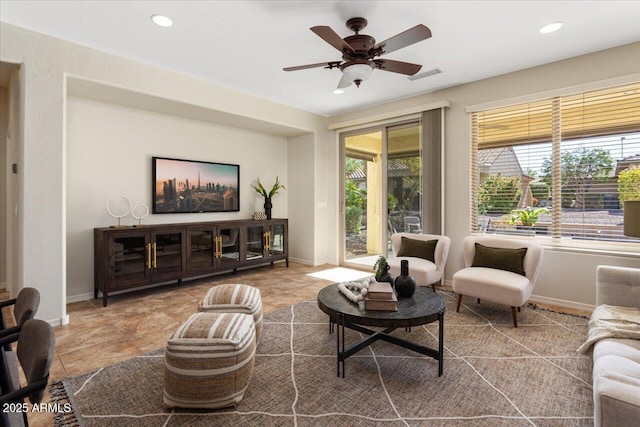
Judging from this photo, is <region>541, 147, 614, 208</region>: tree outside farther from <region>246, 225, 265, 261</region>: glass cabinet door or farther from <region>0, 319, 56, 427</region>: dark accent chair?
<region>0, 319, 56, 427</region>: dark accent chair

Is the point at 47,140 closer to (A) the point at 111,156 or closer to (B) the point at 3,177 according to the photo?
(A) the point at 111,156

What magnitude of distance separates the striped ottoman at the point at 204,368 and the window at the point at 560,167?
3622 mm

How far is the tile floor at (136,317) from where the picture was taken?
7.94 feet

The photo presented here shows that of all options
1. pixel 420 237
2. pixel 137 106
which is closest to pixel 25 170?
pixel 137 106

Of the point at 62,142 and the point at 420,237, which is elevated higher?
the point at 62,142

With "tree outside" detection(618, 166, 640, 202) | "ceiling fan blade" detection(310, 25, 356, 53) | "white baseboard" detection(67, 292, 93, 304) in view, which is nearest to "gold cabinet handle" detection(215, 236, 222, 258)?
"white baseboard" detection(67, 292, 93, 304)

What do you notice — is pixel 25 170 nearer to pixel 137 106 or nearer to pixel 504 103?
pixel 137 106

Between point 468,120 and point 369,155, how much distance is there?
1713 millimetres

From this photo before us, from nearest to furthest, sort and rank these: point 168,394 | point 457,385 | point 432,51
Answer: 1. point 168,394
2. point 457,385
3. point 432,51

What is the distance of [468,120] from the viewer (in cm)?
427

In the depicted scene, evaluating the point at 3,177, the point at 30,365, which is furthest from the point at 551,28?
the point at 3,177

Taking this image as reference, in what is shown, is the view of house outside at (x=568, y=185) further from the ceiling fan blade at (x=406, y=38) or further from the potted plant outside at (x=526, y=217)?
the ceiling fan blade at (x=406, y=38)

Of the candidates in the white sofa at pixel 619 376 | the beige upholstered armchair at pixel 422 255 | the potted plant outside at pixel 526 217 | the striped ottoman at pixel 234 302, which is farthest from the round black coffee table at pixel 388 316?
the potted plant outside at pixel 526 217

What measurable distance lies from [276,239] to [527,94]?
413 cm
